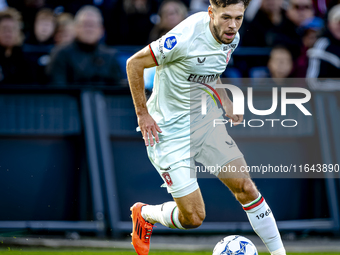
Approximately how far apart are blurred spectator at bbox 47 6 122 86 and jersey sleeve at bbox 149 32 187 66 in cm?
218

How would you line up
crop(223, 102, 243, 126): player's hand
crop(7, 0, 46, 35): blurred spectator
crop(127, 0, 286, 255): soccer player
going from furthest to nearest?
1. crop(7, 0, 46, 35): blurred spectator
2. crop(223, 102, 243, 126): player's hand
3. crop(127, 0, 286, 255): soccer player

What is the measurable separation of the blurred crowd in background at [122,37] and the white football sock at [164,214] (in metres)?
1.87

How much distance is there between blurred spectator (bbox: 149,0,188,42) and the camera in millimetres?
6648

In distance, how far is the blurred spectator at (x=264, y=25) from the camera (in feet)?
23.3

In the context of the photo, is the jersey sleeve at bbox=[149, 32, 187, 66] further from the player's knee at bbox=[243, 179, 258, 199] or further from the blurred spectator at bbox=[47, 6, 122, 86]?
the blurred spectator at bbox=[47, 6, 122, 86]

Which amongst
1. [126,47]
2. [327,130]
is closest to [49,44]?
[126,47]

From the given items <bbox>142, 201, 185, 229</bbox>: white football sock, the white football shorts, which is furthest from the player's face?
<bbox>142, 201, 185, 229</bbox>: white football sock

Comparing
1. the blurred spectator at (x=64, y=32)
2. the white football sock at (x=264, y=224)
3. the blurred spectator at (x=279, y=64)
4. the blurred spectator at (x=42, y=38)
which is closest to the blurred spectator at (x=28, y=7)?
the blurred spectator at (x=42, y=38)

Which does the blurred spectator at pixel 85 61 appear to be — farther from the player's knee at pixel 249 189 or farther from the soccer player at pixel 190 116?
the player's knee at pixel 249 189

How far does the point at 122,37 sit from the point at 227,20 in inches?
133

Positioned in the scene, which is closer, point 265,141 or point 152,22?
point 265,141

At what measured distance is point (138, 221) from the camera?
4953 mm

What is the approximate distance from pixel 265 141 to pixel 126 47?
7.65 feet

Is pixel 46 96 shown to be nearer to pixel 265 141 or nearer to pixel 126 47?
Answer: pixel 126 47
